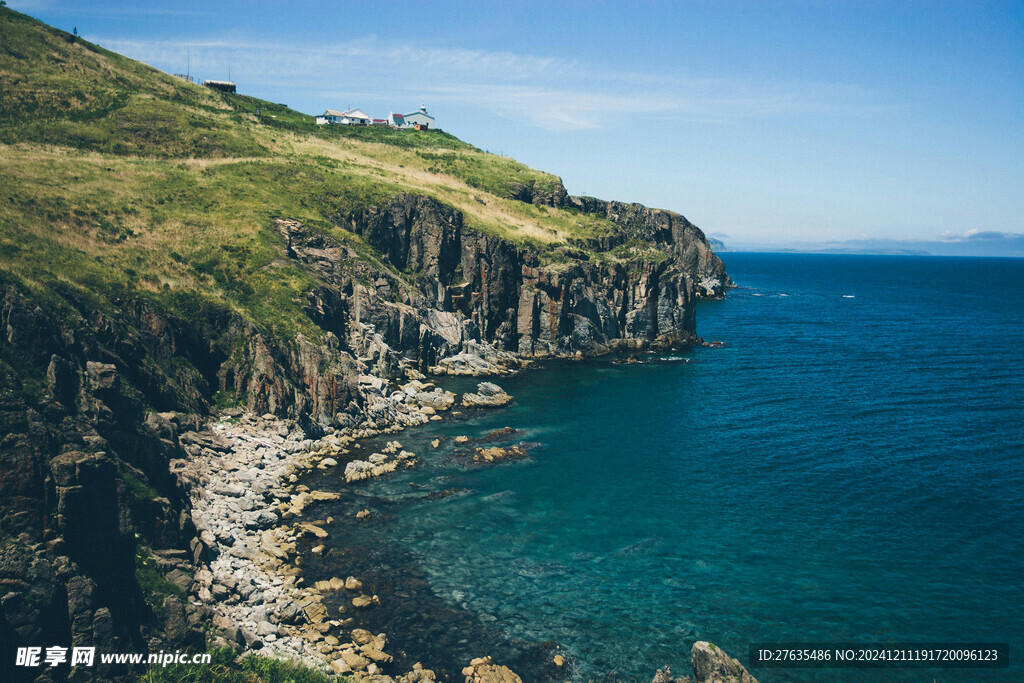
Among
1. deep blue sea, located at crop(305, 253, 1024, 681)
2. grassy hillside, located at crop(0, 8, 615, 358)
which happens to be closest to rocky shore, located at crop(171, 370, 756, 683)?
deep blue sea, located at crop(305, 253, 1024, 681)

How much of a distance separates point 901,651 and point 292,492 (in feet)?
145

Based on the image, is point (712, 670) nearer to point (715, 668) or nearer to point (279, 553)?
point (715, 668)

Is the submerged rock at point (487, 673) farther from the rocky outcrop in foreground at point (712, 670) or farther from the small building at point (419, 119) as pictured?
the small building at point (419, 119)

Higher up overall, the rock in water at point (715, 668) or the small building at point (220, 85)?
the small building at point (220, 85)

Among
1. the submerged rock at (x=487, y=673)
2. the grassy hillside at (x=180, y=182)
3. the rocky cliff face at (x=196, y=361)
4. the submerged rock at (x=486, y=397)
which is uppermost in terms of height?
the grassy hillside at (x=180, y=182)

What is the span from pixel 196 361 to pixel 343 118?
5244 inches

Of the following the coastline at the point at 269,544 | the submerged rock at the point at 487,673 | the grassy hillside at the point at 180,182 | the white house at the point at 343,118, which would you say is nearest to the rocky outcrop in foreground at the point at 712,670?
the submerged rock at the point at 487,673

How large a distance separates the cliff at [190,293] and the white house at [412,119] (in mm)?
32839

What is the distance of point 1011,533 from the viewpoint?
45562mm

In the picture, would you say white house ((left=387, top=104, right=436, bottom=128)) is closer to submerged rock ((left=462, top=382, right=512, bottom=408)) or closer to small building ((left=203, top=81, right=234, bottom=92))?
small building ((left=203, top=81, right=234, bottom=92))

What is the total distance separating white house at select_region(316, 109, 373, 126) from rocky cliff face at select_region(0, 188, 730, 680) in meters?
69.7

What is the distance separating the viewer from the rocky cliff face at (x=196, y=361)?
28375 mm

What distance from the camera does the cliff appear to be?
30.2m

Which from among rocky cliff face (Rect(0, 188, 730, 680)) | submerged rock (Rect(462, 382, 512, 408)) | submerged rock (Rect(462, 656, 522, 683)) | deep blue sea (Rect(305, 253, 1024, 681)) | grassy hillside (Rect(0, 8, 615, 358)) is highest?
grassy hillside (Rect(0, 8, 615, 358))
